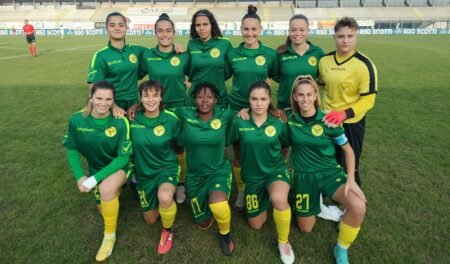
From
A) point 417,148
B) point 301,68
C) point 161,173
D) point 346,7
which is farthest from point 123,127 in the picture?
point 346,7

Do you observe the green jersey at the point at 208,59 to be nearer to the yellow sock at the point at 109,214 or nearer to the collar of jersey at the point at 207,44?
the collar of jersey at the point at 207,44

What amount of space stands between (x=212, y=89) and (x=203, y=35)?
912 millimetres

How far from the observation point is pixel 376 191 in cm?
406

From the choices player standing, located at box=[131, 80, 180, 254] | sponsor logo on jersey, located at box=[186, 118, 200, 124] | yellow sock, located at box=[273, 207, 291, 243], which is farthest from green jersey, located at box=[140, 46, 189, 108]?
yellow sock, located at box=[273, 207, 291, 243]

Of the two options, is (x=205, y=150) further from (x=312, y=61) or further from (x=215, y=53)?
(x=312, y=61)

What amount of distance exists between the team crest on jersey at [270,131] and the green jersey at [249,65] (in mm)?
701

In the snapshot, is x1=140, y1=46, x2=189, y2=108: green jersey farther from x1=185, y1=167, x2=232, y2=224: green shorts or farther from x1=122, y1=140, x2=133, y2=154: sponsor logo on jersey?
x1=185, y1=167, x2=232, y2=224: green shorts

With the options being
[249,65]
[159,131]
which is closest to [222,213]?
[159,131]

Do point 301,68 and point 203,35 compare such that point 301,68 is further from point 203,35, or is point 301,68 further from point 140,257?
point 140,257

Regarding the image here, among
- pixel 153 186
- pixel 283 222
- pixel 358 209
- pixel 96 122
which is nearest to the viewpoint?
pixel 358 209

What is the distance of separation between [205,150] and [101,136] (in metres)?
0.99

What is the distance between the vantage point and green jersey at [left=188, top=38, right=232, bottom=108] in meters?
3.88

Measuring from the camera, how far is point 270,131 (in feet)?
10.7

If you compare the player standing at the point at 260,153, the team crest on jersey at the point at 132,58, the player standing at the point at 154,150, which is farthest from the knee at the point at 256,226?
the team crest on jersey at the point at 132,58
